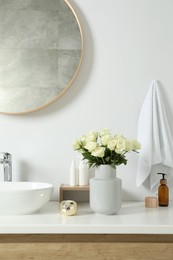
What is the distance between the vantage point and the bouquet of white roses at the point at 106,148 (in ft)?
5.41

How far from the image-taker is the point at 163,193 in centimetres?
190

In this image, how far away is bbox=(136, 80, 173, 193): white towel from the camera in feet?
6.37

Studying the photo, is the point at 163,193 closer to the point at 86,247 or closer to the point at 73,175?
Answer: the point at 73,175

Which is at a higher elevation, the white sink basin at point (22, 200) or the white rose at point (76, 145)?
the white rose at point (76, 145)

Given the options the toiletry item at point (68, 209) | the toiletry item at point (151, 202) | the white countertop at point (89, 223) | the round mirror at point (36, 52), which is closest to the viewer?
the white countertop at point (89, 223)

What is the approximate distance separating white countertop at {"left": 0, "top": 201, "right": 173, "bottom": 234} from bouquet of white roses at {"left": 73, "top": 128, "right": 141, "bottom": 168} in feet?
0.80

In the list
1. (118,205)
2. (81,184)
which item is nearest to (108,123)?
(81,184)

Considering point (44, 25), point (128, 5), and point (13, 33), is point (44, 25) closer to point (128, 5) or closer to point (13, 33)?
point (13, 33)

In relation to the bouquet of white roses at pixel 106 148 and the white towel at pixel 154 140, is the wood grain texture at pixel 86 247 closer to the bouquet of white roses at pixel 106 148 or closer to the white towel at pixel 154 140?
the bouquet of white roses at pixel 106 148

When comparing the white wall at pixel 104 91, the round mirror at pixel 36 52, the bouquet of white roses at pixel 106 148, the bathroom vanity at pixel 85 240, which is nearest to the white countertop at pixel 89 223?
the bathroom vanity at pixel 85 240

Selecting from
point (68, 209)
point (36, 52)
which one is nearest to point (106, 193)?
point (68, 209)

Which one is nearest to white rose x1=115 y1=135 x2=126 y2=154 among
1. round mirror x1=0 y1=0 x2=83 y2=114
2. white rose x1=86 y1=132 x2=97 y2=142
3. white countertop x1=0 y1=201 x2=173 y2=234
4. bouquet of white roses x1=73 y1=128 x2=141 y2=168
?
bouquet of white roses x1=73 y1=128 x2=141 y2=168

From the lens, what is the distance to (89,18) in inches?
79.9

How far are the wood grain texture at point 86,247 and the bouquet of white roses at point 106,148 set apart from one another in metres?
0.37
